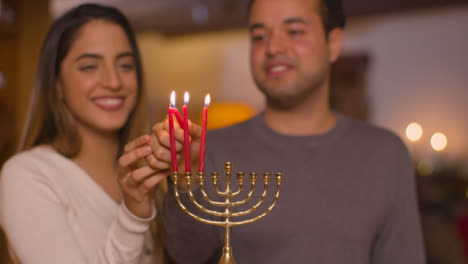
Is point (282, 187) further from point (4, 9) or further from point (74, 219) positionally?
point (4, 9)

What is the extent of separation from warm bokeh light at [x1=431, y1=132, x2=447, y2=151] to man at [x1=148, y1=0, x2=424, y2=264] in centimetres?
420

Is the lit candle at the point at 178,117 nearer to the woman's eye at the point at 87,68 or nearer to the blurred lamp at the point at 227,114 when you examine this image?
Answer: the woman's eye at the point at 87,68

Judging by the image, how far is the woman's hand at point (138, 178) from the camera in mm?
999

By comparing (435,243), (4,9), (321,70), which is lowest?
(435,243)

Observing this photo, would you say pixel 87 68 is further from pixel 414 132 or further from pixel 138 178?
pixel 414 132

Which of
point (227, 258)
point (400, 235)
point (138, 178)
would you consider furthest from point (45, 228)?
point (400, 235)

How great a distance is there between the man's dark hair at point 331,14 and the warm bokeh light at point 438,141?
14.0 ft

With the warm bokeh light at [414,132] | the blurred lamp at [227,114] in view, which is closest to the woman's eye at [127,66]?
the blurred lamp at [227,114]

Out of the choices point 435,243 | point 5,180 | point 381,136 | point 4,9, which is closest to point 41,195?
point 5,180

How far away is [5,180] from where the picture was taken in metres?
1.24

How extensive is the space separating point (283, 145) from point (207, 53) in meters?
5.78

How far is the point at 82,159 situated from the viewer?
1.49 meters

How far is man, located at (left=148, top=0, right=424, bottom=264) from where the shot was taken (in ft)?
4.25

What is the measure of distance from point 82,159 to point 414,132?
493 centimetres
